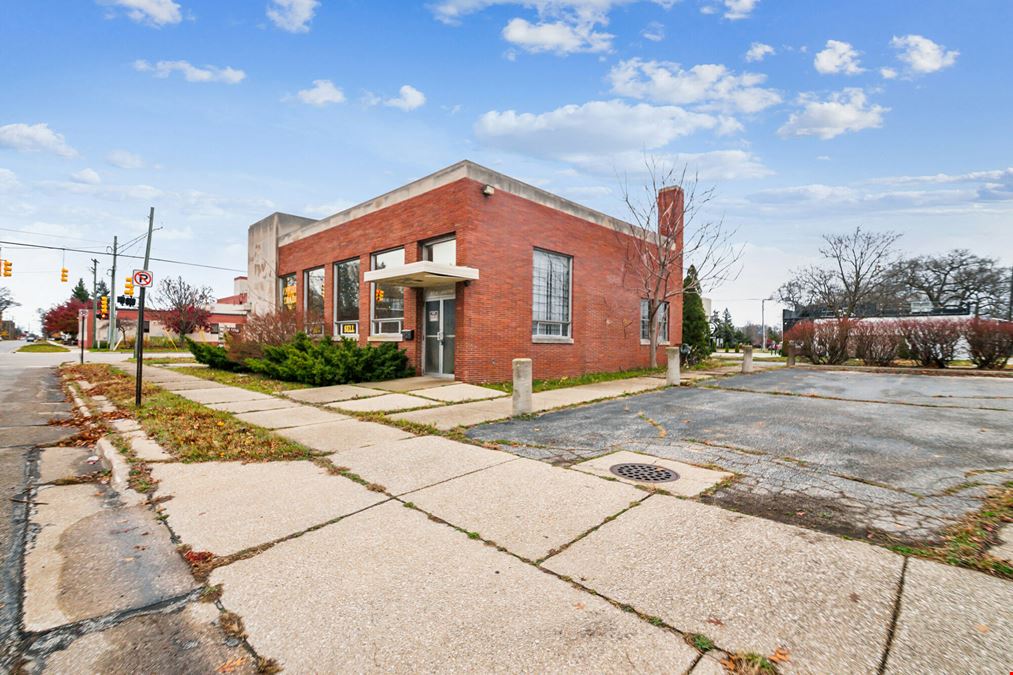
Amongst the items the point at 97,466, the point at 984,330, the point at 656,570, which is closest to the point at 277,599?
the point at 656,570

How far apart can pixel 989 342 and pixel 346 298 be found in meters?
23.7

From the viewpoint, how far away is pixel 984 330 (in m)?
17.0

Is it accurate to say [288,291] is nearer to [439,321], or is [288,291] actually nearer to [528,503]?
[439,321]

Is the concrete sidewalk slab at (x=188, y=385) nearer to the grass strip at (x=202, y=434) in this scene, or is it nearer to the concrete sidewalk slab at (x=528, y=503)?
the grass strip at (x=202, y=434)

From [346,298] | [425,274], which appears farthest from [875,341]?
[346,298]

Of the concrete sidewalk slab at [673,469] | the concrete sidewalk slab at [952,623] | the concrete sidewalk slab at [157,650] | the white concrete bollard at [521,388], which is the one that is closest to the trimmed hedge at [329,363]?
the white concrete bollard at [521,388]

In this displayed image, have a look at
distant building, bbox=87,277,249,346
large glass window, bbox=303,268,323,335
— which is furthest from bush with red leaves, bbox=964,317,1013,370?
A: distant building, bbox=87,277,249,346

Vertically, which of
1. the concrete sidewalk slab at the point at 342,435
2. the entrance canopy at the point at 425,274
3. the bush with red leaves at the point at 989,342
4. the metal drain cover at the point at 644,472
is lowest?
the concrete sidewalk slab at the point at 342,435

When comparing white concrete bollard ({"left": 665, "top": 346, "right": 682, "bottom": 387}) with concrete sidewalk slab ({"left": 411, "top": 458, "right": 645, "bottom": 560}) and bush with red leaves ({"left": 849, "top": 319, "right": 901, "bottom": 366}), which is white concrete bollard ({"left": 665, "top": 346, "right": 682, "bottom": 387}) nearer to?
concrete sidewalk slab ({"left": 411, "top": 458, "right": 645, "bottom": 560})

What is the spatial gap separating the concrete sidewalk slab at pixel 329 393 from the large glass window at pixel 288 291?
32.2ft

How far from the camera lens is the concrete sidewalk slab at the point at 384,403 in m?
8.81

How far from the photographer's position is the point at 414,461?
5.27 meters

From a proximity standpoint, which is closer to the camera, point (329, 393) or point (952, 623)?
point (952, 623)

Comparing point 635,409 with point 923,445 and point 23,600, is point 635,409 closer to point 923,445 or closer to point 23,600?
point 923,445
